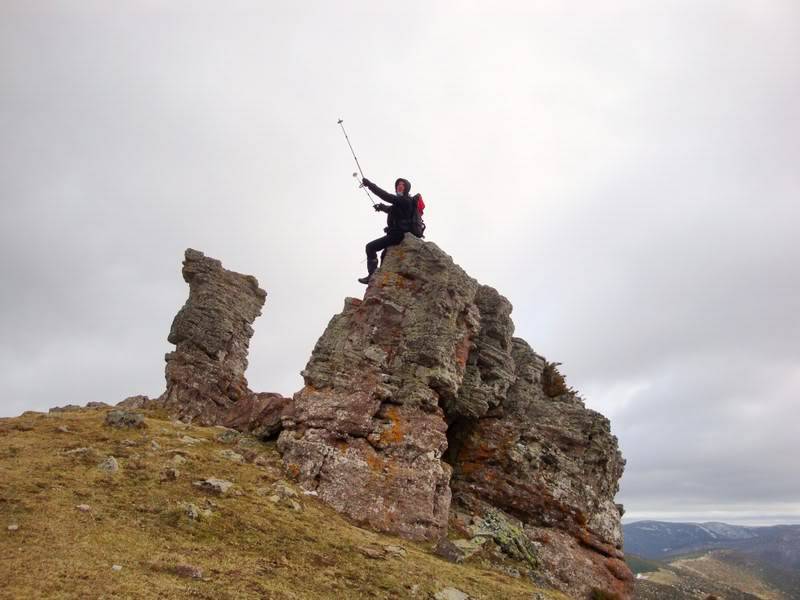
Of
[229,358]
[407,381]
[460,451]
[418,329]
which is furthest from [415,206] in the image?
[229,358]

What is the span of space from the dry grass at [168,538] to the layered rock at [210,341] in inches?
409

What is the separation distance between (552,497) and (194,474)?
677 inches

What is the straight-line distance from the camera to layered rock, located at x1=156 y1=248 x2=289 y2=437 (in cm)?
3139

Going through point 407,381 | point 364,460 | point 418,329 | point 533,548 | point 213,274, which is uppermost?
point 213,274

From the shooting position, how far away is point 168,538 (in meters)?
12.9

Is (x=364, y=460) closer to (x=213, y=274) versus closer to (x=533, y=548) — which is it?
(x=533, y=548)

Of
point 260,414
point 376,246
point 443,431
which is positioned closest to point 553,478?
point 443,431

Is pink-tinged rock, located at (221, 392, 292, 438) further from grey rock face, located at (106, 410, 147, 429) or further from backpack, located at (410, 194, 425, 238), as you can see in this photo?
backpack, located at (410, 194, 425, 238)

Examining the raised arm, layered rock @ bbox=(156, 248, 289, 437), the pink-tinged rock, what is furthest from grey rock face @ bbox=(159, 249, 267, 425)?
the raised arm

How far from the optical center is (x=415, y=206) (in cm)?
2967

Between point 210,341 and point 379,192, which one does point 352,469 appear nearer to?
point 379,192

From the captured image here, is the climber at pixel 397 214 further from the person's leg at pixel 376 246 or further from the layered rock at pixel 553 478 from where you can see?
the layered rock at pixel 553 478

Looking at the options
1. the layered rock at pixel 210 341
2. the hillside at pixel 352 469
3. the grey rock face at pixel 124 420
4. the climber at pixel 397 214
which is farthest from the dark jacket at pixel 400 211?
the grey rock face at pixel 124 420

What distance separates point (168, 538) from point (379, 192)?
21125mm
